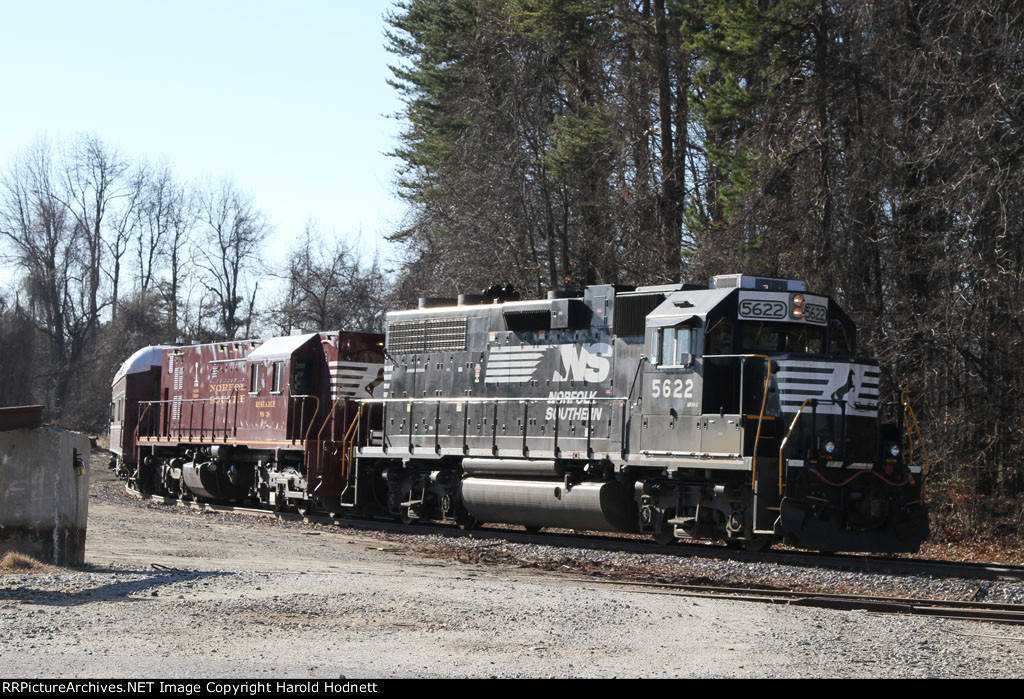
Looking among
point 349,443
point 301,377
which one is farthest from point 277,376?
point 349,443

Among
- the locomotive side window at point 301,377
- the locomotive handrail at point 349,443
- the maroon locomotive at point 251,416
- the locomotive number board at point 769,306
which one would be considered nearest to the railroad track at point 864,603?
the locomotive number board at point 769,306

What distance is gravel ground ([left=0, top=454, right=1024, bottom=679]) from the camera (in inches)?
283

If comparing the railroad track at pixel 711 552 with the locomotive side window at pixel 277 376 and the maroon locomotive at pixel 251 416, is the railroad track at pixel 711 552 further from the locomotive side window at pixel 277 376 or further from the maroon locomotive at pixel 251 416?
the locomotive side window at pixel 277 376

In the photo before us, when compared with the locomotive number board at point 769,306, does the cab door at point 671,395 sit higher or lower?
lower

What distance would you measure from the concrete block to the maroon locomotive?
328 inches

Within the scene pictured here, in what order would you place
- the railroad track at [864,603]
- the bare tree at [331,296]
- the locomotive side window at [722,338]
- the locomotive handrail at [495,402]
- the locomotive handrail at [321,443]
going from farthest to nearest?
the bare tree at [331,296] < the locomotive handrail at [321,443] < the locomotive handrail at [495,402] < the locomotive side window at [722,338] < the railroad track at [864,603]

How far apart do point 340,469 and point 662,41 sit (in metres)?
12.3

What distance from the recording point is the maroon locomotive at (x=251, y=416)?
70.0 feet

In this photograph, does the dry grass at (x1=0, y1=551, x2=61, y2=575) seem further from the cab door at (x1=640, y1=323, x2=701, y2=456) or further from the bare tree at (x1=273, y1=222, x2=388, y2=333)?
the bare tree at (x1=273, y1=222, x2=388, y2=333)

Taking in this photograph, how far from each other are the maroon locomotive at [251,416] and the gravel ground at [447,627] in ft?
25.3

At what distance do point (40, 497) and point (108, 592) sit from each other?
101 inches

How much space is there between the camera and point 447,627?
8625 millimetres

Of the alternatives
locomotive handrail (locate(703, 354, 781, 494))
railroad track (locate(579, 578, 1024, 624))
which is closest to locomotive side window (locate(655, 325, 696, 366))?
locomotive handrail (locate(703, 354, 781, 494))
